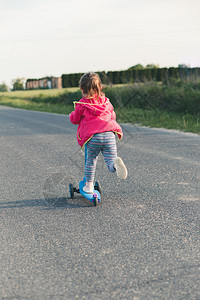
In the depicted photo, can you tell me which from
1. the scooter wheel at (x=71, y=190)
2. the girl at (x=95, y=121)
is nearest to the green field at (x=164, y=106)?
the scooter wheel at (x=71, y=190)

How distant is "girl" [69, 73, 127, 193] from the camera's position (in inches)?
177

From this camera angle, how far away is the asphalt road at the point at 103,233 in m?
2.83

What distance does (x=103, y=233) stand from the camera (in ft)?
12.6

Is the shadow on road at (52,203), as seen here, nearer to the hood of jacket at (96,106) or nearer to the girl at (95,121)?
the girl at (95,121)

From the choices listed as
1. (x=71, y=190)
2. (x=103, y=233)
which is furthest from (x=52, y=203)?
(x=103, y=233)

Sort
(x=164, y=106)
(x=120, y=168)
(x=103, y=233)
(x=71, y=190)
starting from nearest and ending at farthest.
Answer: (x=103, y=233) → (x=120, y=168) → (x=71, y=190) → (x=164, y=106)

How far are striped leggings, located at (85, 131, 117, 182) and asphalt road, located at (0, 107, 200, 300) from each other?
1.43 feet

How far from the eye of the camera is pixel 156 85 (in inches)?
684

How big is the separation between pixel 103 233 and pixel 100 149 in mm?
1170

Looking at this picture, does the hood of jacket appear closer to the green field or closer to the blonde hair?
the blonde hair

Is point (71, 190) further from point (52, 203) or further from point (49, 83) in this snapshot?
point (49, 83)

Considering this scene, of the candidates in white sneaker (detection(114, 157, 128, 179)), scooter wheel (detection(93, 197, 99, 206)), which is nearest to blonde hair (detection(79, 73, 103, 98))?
white sneaker (detection(114, 157, 128, 179))

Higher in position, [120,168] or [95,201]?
[120,168]

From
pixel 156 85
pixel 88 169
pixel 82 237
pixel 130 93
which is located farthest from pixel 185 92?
pixel 82 237
